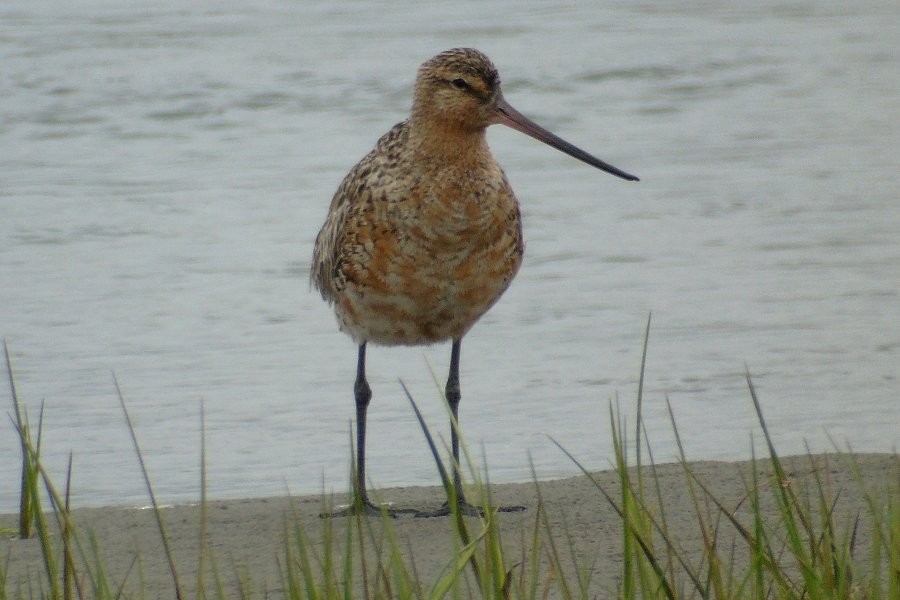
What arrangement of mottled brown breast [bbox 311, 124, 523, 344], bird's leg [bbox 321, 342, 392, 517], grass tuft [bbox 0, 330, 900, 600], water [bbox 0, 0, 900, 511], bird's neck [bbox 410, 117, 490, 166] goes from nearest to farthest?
grass tuft [bbox 0, 330, 900, 600] < mottled brown breast [bbox 311, 124, 523, 344] < bird's neck [bbox 410, 117, 490, 166] < bird's leg [bbox 321, 342, 392, 517] < water [bbox 0, 0, 900, 511]

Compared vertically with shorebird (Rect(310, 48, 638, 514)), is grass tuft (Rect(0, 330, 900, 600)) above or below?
below

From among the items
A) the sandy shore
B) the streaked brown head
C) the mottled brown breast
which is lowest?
the sandy shore

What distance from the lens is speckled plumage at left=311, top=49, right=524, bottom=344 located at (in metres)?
4.98

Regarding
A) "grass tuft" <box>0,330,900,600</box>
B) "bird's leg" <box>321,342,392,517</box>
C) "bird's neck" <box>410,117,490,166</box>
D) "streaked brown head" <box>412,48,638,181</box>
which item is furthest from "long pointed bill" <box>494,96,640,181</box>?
"grass tuft" <box>0,330,900,600</box>

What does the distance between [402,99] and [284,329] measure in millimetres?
5124

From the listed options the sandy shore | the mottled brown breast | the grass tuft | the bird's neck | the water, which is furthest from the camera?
the water

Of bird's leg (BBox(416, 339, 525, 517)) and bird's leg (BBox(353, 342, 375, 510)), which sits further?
bird's leg (BBox(353, 342, 375, 510))

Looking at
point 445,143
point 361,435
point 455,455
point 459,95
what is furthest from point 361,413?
point 459,95

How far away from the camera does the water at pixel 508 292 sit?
6.22 meters

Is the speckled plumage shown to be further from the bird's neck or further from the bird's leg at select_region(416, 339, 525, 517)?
the bird's leg at select_region(416, 339, 525, 517)

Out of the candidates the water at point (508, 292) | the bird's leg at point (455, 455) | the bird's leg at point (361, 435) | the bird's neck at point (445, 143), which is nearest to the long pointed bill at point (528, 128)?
the bird's neck at point (445, 143)

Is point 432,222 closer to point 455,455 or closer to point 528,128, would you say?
point 528,128

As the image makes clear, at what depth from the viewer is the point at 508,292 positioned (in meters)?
7.98

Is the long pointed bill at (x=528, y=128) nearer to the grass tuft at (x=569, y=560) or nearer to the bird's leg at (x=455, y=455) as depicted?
the bird's leg at (x=455, y=455)
